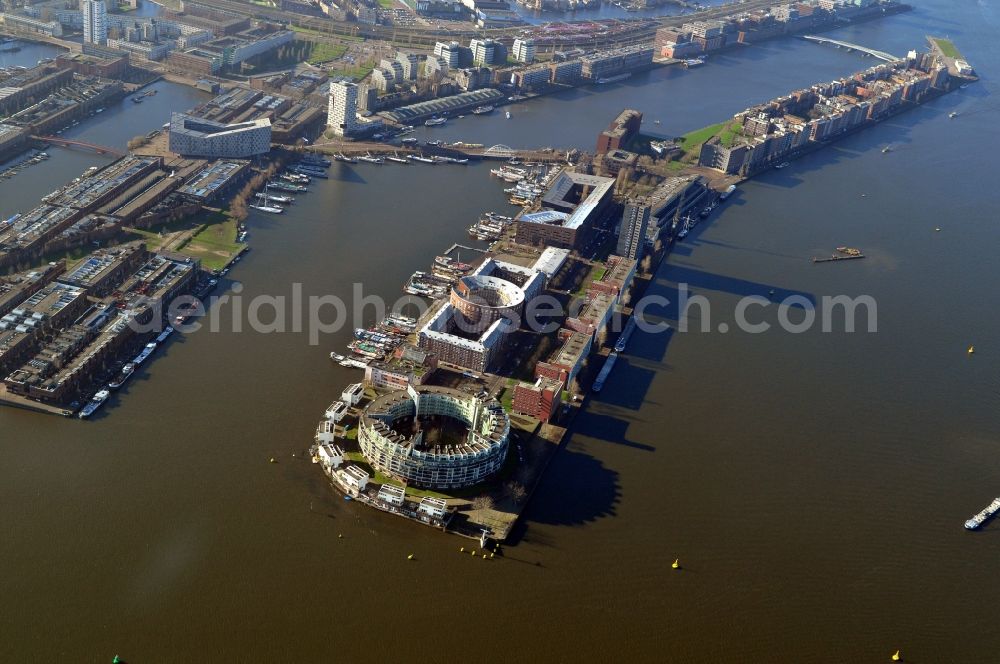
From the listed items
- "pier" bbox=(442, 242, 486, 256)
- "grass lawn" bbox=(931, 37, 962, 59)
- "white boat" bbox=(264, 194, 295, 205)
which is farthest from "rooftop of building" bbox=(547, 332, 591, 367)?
"grass lawn" bbox=(931, 37, 962, 59)

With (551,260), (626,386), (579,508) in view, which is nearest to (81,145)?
(551,260)

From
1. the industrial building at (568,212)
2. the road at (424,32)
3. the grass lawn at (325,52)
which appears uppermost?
the road at (424,32)

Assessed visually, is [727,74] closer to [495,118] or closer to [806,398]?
[495,118]

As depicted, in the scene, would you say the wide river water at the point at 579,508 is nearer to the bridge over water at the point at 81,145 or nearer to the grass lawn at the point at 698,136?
the bridge over water at the point at 81,145

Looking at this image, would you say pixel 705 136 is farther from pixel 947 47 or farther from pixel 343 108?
pixel 947 47

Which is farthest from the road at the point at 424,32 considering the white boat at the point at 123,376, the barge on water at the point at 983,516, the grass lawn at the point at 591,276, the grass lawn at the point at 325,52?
the barge on water at the point at 983,516

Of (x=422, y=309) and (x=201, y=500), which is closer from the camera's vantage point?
(x=201, y=500)

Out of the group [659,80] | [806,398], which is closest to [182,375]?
[806,398]
